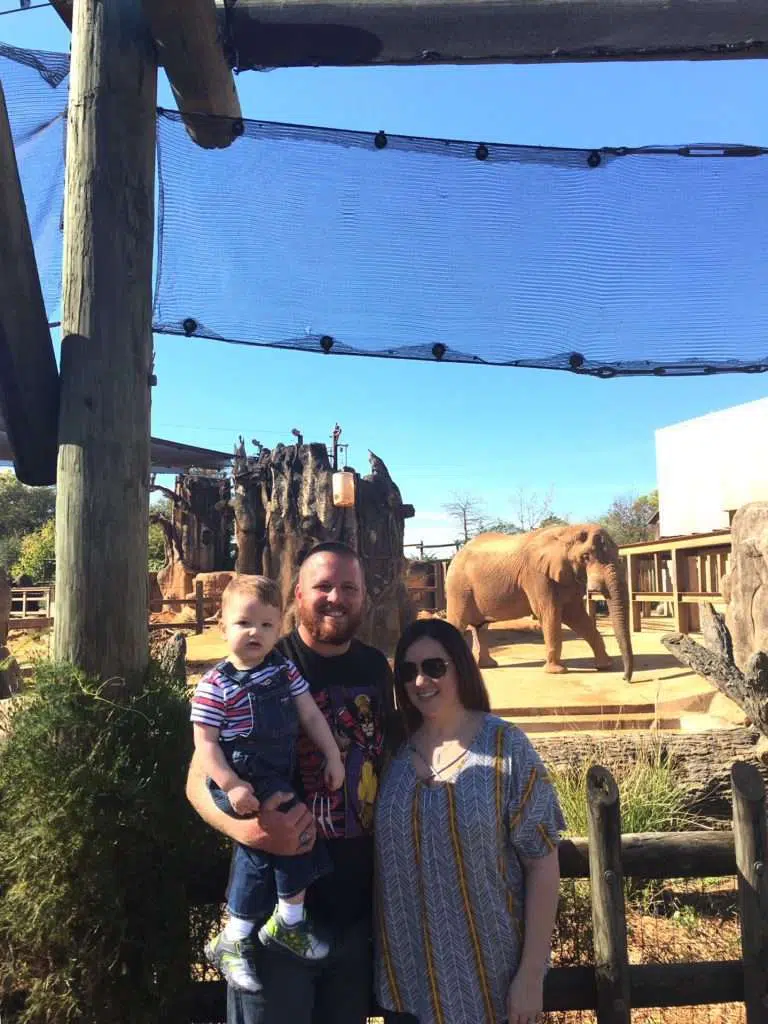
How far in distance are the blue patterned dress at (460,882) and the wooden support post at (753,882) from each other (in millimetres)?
739

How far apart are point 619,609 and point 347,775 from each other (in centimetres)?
862

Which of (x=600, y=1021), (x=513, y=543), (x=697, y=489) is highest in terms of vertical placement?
(x=697, y=489)

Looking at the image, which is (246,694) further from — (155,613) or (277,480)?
(155,613)

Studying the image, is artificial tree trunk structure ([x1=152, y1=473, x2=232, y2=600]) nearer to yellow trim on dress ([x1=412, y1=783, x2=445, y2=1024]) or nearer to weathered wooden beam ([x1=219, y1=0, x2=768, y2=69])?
weathered wooden beam ([x1=219, y1=0, x2=768, y2=69])

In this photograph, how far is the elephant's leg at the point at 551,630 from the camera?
10.0m

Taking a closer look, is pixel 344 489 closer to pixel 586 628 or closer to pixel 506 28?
pixel 586 628

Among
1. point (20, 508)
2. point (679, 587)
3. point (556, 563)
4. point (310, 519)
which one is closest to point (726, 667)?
point (310, 519)

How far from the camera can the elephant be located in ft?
33.3

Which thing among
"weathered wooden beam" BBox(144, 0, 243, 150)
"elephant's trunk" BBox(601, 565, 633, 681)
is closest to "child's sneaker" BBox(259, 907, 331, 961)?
"weathered wooden beam" BBox(144, 0, 243, 150)

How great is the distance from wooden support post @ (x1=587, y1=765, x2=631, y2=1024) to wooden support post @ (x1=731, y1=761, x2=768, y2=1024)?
13.7 inches

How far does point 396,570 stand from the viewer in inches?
436

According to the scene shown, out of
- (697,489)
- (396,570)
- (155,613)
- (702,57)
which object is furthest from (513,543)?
(697,489)

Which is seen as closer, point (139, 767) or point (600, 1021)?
point (139, 767)

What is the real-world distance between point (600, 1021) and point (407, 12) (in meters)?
3.04
